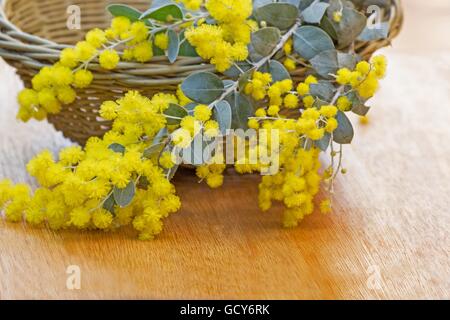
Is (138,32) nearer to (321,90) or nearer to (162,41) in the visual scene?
(162,41)

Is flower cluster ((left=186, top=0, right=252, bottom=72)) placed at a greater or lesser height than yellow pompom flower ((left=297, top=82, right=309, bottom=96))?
greater

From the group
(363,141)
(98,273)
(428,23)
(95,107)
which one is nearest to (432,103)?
(363,141)

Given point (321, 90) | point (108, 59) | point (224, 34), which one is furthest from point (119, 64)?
point (321, 90)

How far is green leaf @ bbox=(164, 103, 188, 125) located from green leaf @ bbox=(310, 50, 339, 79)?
6.3 inches

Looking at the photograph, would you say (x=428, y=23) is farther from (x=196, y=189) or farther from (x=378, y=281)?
(x=378, y=281)

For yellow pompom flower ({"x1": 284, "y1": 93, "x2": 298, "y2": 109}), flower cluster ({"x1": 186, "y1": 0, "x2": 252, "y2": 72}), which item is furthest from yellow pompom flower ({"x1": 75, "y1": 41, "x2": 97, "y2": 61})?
yellow pompom flower ({"x1": 284, "y1": 93, "x2": 298, "y2": 109})

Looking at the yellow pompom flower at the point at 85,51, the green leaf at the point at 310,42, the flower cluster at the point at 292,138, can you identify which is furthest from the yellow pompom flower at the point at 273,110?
the yellow pompom flower at the point at 85,51

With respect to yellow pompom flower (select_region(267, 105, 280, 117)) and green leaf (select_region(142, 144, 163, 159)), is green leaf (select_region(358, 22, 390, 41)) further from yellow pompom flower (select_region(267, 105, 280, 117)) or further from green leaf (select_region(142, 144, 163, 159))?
green leaf (select_region(142, 144, 163, 159))

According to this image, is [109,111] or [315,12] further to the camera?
[315,12]

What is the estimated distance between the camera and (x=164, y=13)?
880 mm

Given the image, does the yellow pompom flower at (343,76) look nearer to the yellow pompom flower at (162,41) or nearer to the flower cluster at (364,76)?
the flower cluster at (364,76)

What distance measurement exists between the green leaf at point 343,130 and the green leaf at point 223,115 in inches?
4.6

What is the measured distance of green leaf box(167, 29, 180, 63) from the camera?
2.85 feet

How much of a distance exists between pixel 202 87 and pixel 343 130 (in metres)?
0.16
